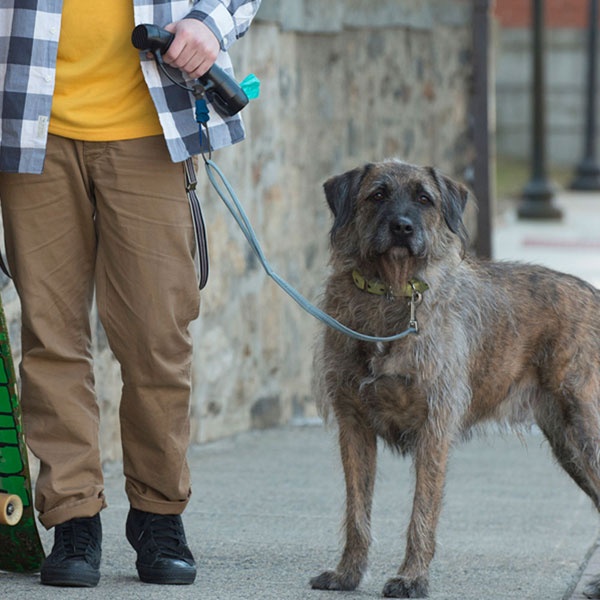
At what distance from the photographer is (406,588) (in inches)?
166

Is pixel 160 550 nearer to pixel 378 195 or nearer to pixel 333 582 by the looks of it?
pixel 333 582

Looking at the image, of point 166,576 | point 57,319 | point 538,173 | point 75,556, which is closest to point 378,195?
point 57,319

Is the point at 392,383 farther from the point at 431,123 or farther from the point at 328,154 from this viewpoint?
the point at 431,123

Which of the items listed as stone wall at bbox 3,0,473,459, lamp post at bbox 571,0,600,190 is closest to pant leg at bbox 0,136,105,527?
stone wall at bbox 3,0,473,459

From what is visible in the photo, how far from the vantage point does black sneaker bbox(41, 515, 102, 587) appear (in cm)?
412

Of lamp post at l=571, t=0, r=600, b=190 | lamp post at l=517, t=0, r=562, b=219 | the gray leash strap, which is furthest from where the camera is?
lamp post at l=571, t=0, r=600, b=190

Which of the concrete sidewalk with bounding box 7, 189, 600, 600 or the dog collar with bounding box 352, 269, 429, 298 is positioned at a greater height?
the dog collar with bounding box 352, 269, 429, 298

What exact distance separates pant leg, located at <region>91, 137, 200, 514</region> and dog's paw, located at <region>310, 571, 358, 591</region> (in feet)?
1.68

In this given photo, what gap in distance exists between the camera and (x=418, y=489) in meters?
4.31

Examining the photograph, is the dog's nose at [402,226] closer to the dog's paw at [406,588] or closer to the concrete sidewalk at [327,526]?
the concrete sidewalk at [327,526]

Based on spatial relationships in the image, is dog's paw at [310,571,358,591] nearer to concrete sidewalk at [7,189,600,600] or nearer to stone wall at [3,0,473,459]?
concrete sidewalk at [7,189,600,600]

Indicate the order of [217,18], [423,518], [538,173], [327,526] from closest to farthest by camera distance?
1. [217,18]
2. [423,518]
3. [327,526]
4. [538,173]

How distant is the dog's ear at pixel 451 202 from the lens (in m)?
4.42

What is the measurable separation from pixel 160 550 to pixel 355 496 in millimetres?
672
